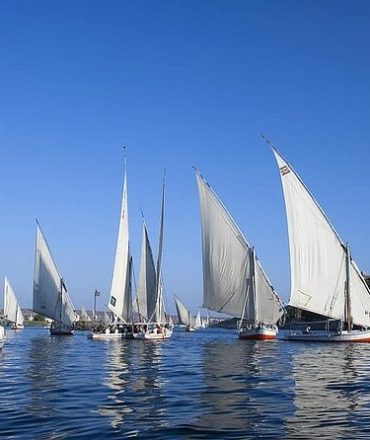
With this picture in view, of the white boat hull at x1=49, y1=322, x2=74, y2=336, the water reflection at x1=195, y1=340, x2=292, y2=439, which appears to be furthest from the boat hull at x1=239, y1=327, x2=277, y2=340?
the water reflection at x1=195, y1=340, x2=292, y2=439

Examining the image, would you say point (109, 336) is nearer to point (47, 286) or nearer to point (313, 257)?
point (47, 286)

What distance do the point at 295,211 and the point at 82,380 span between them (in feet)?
161

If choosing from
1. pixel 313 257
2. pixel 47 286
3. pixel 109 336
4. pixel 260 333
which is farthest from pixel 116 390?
pixel 47 286

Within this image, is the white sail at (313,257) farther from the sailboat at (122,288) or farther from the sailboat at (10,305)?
the sailboat at (10,305)

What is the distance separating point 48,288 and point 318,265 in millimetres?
46668

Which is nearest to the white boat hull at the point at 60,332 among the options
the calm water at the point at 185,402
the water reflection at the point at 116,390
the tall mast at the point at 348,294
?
the tall mast at the point at 348,294

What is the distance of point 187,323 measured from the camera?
191 metres

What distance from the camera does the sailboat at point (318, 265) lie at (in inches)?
2997

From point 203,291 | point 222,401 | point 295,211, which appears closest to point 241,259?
point 203,291

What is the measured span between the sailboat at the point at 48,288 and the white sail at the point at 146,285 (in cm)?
1743

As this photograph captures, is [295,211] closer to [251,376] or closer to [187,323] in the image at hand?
[251,376]

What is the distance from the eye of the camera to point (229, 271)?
87.4 meters

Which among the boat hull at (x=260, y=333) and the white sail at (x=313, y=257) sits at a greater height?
the white sail at (x=313, y=257)

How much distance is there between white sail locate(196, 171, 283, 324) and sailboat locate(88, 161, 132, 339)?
39.1 feet
